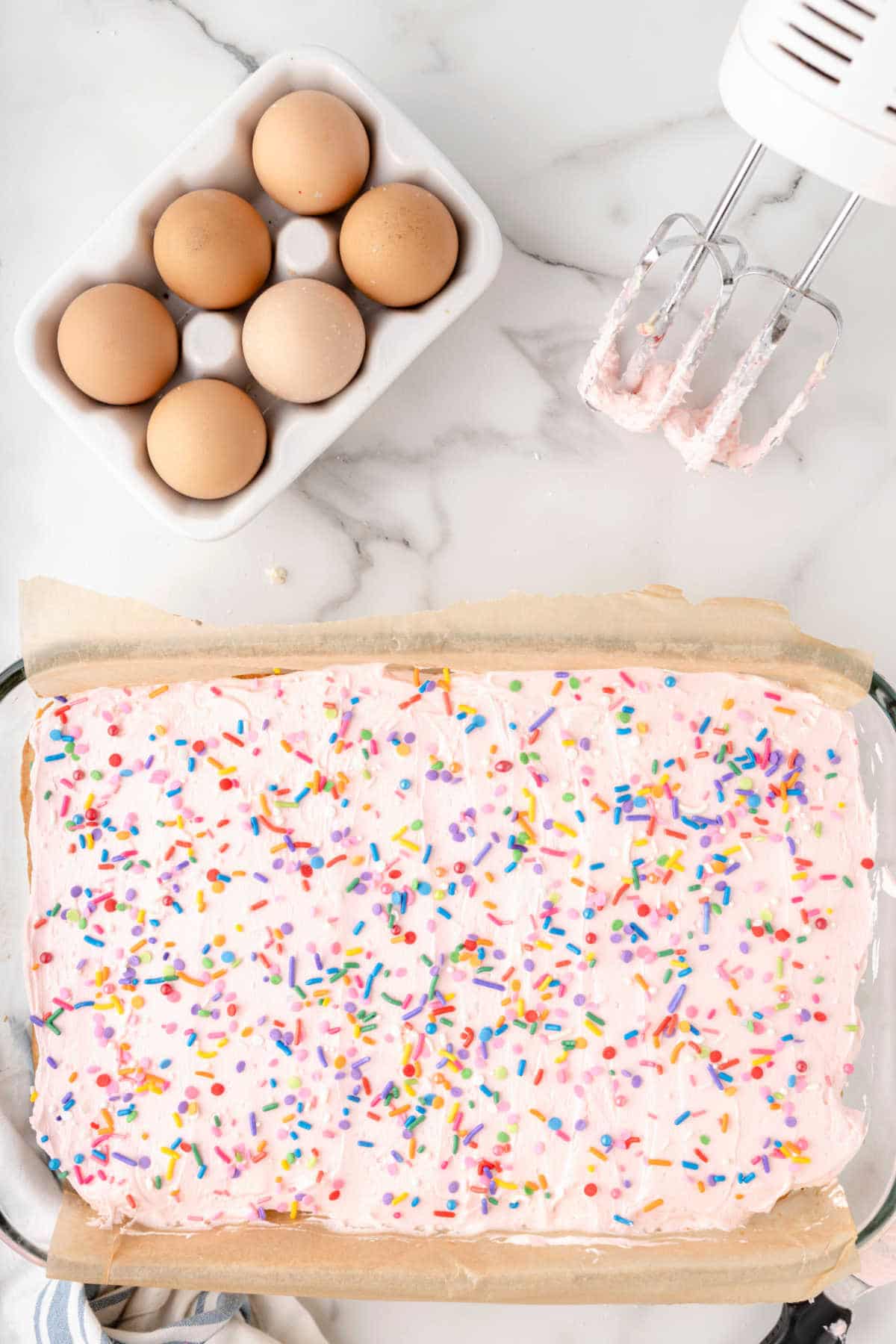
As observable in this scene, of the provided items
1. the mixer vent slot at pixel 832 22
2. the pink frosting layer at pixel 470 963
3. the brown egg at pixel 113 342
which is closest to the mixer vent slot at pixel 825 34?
the mixer vent slot at pixel 832 22

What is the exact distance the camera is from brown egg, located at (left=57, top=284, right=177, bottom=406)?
1.35 meters

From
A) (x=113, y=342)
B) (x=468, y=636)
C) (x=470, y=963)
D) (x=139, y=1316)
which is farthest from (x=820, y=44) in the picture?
(x=139, y=1316)

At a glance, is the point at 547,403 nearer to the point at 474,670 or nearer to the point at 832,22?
the point at 474,670

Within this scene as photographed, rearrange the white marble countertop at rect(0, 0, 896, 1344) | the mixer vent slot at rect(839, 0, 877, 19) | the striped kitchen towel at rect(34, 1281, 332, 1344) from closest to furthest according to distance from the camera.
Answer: the mixer vent slot at rect(839, 0, 877, 19) → the striped kitchen towel at rect(34, 1281, 332, 1344) → the white marble countertop at rect(0, 0, 896, 1344)

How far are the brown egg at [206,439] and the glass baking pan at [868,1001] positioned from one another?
354 mm

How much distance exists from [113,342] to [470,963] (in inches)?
34.4

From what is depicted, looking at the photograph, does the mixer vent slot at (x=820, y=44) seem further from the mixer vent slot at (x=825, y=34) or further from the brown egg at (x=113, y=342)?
the brown egg at (x=113, y=342)

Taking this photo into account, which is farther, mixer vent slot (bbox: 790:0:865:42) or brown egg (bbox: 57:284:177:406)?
brown egg (bbox: 57:284:177:406)

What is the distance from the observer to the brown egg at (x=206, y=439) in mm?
1357

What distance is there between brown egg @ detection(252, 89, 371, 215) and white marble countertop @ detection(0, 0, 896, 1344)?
0.25 meters

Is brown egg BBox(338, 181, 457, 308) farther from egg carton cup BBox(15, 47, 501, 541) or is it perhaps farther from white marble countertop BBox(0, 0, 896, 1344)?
white marble countertop BBox(0, 0, 896, 1344)

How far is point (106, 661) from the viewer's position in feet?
4.68

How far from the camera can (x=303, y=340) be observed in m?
1.33

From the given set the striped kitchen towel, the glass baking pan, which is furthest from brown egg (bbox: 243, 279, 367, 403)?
the striped kitchen towel
